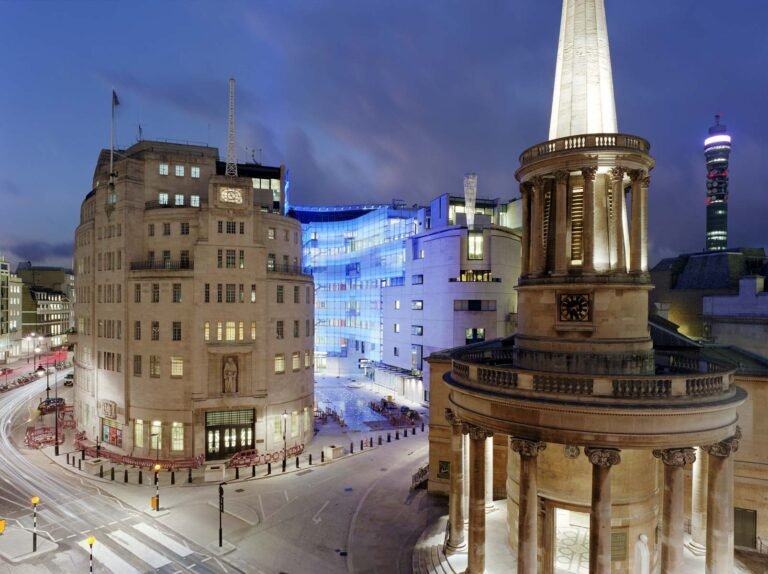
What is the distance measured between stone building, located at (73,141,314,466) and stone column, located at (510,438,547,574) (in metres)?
32.0

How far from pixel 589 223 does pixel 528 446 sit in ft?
32.1

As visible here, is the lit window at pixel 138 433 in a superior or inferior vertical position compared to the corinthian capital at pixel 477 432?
inferior

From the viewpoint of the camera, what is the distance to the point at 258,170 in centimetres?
6812

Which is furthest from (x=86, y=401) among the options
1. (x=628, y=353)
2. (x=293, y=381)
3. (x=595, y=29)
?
(x=595, y=29)

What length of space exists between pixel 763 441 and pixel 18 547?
Result: 4298 centimetres

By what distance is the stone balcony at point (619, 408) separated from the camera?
1689 cm

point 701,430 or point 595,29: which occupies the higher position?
point 595,29

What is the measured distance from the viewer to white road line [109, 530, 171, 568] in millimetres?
26519

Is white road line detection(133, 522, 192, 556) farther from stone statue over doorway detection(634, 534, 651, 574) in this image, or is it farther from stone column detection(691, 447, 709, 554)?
stone column detection(691, 447, 709, 554)

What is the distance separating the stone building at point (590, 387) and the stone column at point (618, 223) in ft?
0.20

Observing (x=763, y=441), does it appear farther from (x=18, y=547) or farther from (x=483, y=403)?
(x=18, y=547)

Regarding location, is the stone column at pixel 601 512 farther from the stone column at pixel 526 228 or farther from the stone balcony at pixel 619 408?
the stone column at pixel 526 228

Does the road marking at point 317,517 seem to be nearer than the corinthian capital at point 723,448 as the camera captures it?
No

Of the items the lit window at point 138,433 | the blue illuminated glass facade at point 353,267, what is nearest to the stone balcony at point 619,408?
the lit window at point 138,433
